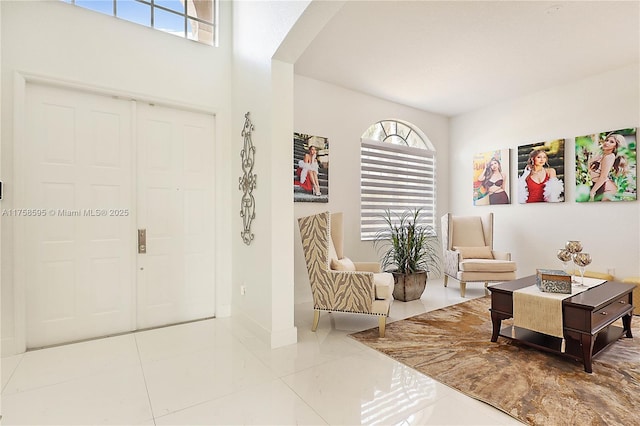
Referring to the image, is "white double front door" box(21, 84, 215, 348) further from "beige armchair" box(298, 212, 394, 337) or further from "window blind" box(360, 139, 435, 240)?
"window blind" box(360, 139, 435, 240)

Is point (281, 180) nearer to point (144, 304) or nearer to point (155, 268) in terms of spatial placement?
point (155, 268)

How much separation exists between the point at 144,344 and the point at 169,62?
8.76ft

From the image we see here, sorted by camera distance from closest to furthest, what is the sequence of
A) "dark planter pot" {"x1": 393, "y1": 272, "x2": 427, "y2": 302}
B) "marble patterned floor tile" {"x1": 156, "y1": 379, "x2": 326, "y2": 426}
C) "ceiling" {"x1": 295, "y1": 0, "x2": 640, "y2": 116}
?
1. "marble patterned floor tile" {"x1": 156, "y1": 379, "x2": 326, "y2": 426}
2. "ceiling" {"x1": 295, "y1": 0, "x2": 640, "y2": 116}
3. "dark planter pot" {"x1": 393, "y1": 272, "x2": 427, "y2": 302}

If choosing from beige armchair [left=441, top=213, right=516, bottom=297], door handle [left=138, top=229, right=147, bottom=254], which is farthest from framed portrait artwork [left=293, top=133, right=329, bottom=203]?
beige armchair [left=441, top=213, right=516, bottom=297]

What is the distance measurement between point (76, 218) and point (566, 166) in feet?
19.0

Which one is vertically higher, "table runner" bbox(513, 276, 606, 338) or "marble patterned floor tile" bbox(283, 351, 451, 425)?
"table runner" bbox(513, 276, 606, 338)

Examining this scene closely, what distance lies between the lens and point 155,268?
317cm

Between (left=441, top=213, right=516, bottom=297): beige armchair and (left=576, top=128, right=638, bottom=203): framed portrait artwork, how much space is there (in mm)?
1205

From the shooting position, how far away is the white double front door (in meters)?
2.66

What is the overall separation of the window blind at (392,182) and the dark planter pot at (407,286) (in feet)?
3.02

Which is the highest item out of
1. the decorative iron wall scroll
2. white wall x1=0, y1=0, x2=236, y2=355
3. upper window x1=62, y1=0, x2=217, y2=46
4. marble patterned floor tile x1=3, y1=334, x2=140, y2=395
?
upper window x1=62, y1=0, x2=217, y2=46

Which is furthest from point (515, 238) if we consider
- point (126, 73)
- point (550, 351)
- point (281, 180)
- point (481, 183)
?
point (126, 73)

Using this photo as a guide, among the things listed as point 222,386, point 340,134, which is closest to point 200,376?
point 222,386

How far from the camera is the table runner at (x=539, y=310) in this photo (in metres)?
2.31
